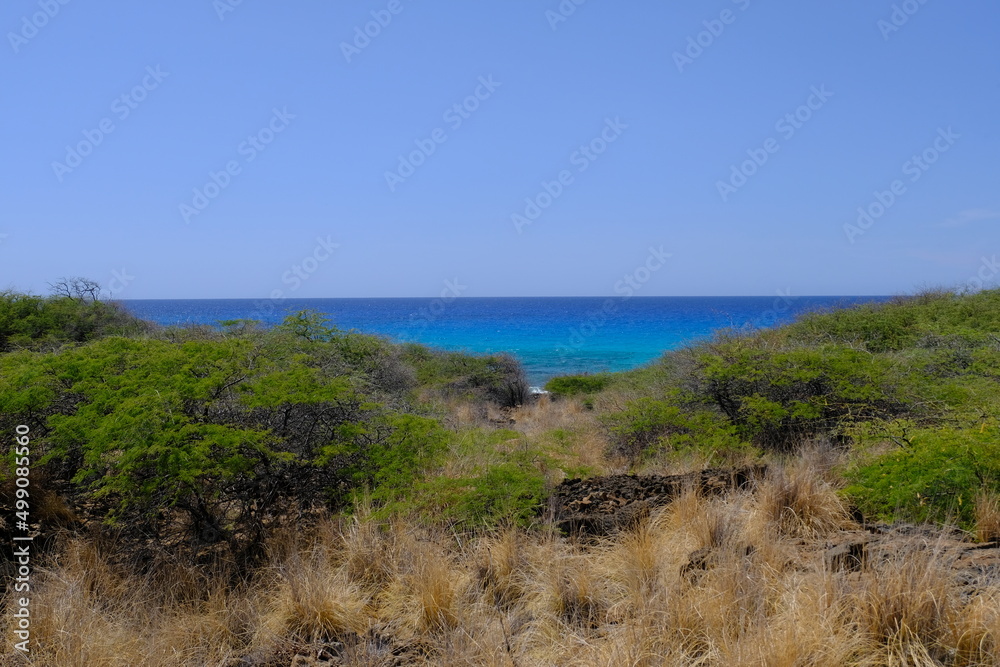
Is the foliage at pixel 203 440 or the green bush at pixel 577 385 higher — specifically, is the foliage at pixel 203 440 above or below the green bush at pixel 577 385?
above

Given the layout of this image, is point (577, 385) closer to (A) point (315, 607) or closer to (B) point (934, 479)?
(B) point (934, 479)

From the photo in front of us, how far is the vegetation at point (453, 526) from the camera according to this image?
3.52 meters

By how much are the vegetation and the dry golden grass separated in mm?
20

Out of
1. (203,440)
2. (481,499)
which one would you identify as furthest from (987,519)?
(203,440)

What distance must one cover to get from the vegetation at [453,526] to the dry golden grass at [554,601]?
0.02m

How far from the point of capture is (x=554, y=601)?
436 centimetres

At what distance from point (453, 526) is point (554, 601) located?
5.22 feet

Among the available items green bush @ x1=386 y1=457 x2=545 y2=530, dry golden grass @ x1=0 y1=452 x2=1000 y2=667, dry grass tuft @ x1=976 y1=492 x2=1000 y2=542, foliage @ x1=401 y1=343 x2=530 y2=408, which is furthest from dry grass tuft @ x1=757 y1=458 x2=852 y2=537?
foliage @ x1=401 y1=343 x2=530 y2=408

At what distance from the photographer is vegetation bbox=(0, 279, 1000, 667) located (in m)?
3.52

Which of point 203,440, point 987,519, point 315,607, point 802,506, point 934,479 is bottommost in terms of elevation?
point 315,607

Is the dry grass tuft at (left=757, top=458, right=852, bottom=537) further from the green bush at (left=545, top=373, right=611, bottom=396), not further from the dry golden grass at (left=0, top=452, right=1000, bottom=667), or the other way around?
the green bush at (left=545, top=373, right=611, bottom=396)

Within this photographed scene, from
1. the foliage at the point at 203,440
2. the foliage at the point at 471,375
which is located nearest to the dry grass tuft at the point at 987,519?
the foliage at the point at 203,440

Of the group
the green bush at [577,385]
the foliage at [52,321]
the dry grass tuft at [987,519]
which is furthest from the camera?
the green bush at [577,385]

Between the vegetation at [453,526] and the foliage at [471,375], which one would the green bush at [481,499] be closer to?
the vegetation at [453,526]
